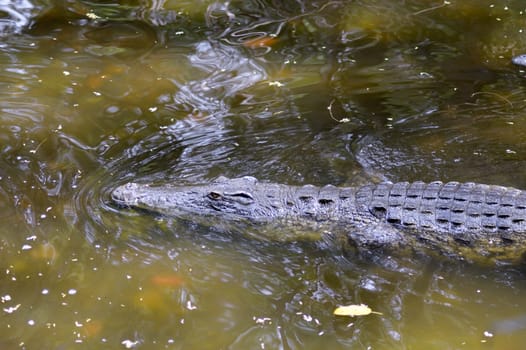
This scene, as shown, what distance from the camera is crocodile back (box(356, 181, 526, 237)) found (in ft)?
13.8

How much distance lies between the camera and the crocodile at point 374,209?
13.8ft

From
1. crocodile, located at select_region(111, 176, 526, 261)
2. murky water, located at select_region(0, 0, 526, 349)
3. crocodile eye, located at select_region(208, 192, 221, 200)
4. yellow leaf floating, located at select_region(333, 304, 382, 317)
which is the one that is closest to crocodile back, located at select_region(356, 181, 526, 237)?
crocodile, located at select_region(111, 176, 526, 261)

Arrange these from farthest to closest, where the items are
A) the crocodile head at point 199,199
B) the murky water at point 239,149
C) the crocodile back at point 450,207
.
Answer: the crocodile head at point 199,199, the crocodile back at point 450,207, the murky water at point 239,149

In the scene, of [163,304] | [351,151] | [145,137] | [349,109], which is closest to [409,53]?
[349,109]

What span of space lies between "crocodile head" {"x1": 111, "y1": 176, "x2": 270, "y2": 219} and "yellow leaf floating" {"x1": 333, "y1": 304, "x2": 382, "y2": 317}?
1.27 meters

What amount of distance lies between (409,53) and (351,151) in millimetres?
2278

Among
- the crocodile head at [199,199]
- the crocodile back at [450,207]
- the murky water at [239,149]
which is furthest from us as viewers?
the crocodile head at [199,199]

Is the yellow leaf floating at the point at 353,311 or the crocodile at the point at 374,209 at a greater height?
the crocodile at the point at 374,209

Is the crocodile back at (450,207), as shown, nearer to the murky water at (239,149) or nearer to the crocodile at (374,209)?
the crocodile at (374,209)

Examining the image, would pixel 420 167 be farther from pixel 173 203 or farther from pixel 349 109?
pixel 173 203

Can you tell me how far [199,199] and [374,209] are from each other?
1467mm

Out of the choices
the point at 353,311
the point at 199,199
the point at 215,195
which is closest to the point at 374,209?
the point at 353,311

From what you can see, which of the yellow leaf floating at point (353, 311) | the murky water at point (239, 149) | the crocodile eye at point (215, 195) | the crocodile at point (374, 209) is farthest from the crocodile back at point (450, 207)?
the crocodile eye at point (215, 195)

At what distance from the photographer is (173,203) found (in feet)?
15.8
